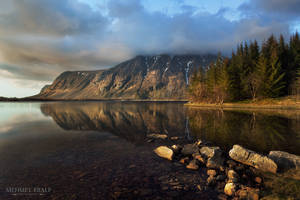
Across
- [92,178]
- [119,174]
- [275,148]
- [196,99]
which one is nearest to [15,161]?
[92,178]

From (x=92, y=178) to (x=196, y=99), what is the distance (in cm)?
10384

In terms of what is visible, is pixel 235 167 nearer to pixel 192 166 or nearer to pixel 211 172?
pixel 211 172

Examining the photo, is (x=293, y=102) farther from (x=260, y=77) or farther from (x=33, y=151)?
(x=33, y=151)

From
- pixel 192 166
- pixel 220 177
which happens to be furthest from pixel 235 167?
pixel 192 166

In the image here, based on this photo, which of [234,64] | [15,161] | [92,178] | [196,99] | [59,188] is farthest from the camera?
[196,99]

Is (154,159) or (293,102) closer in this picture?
(154,159)

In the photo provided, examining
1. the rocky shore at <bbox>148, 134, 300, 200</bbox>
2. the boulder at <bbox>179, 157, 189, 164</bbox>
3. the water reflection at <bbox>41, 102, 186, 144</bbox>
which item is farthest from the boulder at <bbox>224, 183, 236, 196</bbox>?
the water reflection at <bbox>41, 102, 186, 144</bbox>

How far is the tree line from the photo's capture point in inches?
3034

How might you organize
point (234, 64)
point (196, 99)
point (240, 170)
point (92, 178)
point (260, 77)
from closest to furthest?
point (92, 178) → point (240, 170) → point (260, 77) → point (234, 64) → point (196, 99)

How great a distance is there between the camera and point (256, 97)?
80.8 metres

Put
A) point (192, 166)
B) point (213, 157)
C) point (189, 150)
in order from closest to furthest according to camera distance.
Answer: point (192, 166), point (213, 157), point (189, 150)

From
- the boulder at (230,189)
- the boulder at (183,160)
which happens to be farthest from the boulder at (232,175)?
the boulder at (183,160)

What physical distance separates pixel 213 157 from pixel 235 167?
6.10 ft

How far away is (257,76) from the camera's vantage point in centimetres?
7781
